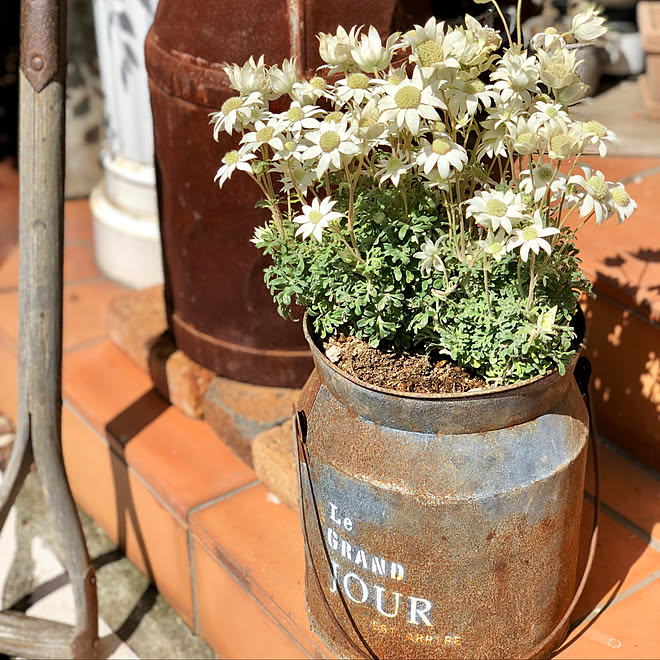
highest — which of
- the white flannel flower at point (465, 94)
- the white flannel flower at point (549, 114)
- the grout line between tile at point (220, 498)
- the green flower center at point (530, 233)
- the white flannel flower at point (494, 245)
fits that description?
the white flannel flower at point (465, 94)

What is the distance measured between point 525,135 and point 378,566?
67cm

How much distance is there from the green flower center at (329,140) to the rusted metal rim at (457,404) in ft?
1.12

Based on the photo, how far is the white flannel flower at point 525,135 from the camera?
3.49 feet

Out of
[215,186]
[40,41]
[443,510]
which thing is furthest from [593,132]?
[40,41]

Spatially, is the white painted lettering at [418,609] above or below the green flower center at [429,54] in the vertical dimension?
below

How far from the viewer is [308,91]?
1171mm

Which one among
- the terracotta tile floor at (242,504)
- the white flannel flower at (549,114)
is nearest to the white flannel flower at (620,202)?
the white flannel flower at (549,114)

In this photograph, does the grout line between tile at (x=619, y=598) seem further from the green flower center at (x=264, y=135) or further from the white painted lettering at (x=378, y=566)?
the green flower center at (x=264, y=135)

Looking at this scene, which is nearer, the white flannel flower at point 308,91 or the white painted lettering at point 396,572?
the white flannel flower at point 308,91

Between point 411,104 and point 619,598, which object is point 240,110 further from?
point 619,598

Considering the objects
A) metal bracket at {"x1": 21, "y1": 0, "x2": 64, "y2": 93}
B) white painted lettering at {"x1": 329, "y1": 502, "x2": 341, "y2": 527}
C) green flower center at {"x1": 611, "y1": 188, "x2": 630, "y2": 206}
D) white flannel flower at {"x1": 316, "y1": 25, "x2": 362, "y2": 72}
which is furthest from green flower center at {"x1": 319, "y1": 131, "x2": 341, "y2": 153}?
metal bracket at {"x1": 21, "y1": 0, "x2": 64, "y2": 93}

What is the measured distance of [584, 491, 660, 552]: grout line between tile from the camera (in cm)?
173

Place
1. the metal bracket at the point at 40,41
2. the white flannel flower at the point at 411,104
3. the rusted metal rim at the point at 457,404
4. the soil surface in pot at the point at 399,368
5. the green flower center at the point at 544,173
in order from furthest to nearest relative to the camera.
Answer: the metal bracket at the point at 40,41, the soil surface in pot at the point at 399,368, the rusted metal rim at the point at 457,404, the green flower center at the point at 544,173, the white flannel flower at the point at 411,104

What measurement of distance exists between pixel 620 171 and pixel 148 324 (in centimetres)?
125
